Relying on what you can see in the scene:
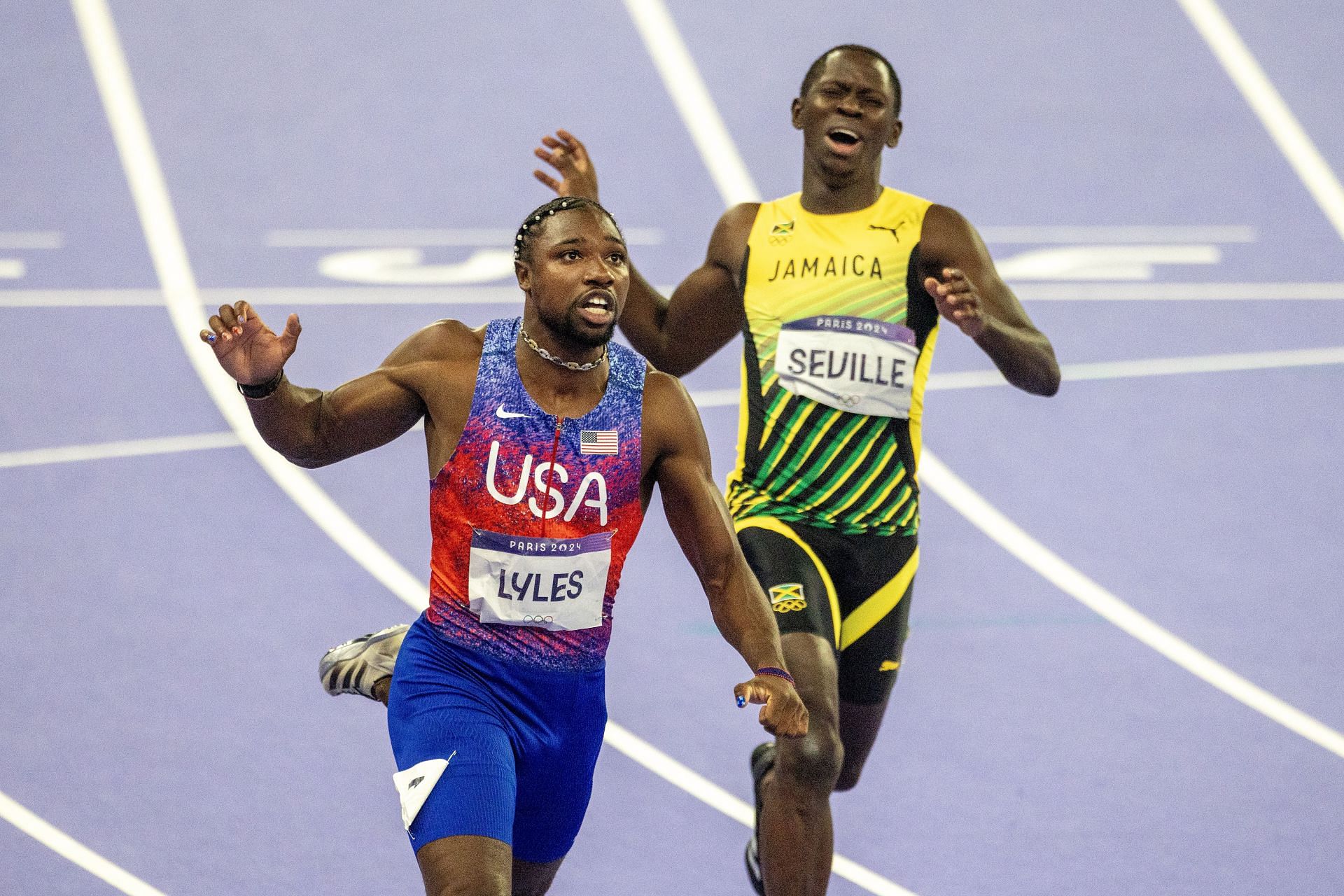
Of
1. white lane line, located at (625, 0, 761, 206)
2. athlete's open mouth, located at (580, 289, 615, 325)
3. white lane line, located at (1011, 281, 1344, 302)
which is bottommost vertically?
athlete's open mouth, located at (580, 289, 615, 325)

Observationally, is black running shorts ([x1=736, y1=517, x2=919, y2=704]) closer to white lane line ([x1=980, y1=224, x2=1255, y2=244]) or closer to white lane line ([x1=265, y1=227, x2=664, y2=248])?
white lane line ([x1=265, y1=227, x2=664, y2=248])

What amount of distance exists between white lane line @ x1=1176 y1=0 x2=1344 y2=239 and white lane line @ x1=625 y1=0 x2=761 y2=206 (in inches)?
137

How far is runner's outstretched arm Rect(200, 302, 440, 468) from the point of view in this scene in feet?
12.7

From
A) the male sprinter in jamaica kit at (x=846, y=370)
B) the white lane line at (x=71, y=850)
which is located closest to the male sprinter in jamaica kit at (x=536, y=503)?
the male sprinter in jamaica kit at (x=846, y=370)

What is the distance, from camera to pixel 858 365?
525cm

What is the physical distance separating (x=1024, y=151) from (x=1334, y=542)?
176 inches

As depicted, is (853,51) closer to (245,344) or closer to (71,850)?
(245,344)

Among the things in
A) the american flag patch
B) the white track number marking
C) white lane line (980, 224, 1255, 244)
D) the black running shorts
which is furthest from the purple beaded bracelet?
white lane line (980, 224, 1255, 244)

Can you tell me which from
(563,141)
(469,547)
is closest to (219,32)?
(563,141)

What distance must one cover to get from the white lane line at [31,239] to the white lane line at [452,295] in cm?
59

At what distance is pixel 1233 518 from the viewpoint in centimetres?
827

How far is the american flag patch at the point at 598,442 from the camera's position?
13.9 ft

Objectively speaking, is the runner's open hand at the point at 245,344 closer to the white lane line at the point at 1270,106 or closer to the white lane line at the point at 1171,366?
the white lane line at the point at 1171,366

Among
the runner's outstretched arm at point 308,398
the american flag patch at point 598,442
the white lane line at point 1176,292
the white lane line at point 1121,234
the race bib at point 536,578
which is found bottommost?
the race bib at point 536,578
